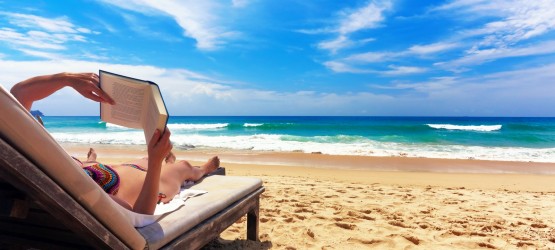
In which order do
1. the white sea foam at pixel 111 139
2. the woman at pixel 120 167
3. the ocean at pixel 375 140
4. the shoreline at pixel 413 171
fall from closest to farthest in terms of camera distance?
the woman at pixel 120 167 → the shoreline at pixel 413 171 → the ocean at pixel 375 140 → the white sea foam at pixel 111 139

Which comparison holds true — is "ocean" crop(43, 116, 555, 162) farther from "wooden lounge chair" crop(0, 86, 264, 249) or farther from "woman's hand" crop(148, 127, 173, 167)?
"woman's hand" crop(148, 127, 173, 167)

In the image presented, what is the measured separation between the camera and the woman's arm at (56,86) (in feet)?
5.94

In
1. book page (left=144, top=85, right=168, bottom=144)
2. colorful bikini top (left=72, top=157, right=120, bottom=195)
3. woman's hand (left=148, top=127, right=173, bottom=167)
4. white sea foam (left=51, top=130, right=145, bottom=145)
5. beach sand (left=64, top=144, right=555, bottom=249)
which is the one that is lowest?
white sea foam (left=51, top=130, right=145, bottom=145)

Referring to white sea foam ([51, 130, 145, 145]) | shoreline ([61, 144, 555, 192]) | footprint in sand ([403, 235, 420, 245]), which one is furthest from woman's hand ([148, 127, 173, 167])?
white sea foam ([51, 130, 145, 145])

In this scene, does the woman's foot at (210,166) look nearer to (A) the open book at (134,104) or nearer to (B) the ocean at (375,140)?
(A) the open book at (134,104)

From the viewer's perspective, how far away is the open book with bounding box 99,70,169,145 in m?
1.52

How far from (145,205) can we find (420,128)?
31045 mm

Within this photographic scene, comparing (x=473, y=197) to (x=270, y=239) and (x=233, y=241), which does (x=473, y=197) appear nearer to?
(x=270, y=239)

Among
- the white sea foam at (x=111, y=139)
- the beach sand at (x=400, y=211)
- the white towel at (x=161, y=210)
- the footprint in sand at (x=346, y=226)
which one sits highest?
the white towel at (x=161, y=210)

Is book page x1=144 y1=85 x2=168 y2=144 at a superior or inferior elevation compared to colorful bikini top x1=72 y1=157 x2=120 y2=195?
superior

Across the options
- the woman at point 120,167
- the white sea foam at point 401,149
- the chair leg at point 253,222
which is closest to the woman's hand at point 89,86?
the woman at point 120,167

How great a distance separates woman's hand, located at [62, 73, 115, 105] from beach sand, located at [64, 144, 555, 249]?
1.79m

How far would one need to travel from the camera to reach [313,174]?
7.96 m

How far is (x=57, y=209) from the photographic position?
4.36ft
